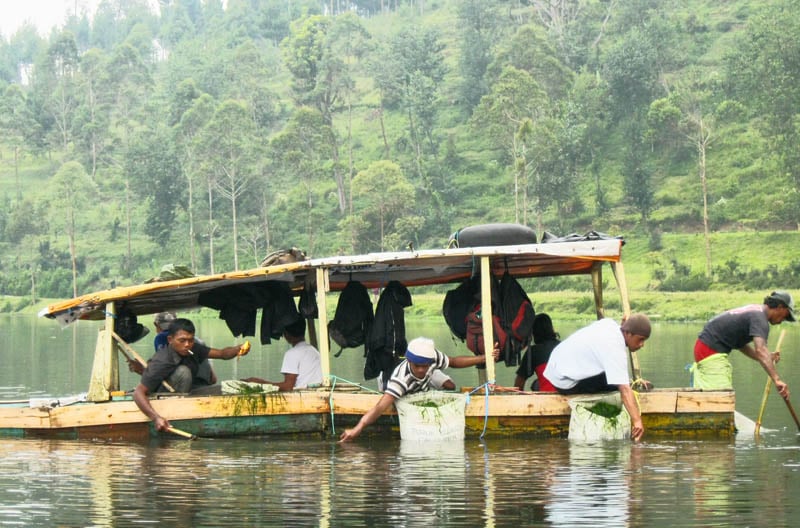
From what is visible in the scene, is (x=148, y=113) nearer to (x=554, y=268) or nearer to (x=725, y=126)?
(x=725, y=126)

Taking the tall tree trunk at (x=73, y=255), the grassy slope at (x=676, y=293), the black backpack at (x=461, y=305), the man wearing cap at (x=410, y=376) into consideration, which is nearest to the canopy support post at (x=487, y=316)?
the man wearing cap at (x=410, y=376)

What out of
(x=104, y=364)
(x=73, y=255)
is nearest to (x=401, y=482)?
(x=104, y=364)

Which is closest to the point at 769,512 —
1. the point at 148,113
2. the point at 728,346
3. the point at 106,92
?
the point at 728,346

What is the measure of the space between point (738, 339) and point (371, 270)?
375cm

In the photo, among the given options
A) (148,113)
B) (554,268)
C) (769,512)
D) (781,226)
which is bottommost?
(769,512)

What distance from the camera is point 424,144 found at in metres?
75.3

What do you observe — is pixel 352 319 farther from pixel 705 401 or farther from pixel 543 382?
pixel 705 401

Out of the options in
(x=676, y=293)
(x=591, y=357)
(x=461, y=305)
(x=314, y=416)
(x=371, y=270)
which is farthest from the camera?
A: (x=676, y=293)

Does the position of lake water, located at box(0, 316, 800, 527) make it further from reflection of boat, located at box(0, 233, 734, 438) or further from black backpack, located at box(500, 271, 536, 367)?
black backpack, located at box(500, 271, 536, 367)

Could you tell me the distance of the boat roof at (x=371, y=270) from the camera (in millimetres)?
11414

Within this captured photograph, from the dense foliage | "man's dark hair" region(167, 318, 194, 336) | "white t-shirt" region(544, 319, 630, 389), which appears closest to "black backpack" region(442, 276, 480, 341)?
"white t-shirt" region(544, 319, 630, 389)

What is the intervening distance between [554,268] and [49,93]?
3420 inches

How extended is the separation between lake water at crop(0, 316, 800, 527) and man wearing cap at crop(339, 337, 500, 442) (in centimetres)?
29

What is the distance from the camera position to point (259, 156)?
68.3 meters
